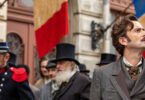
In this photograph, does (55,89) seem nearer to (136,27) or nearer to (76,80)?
(76,80)

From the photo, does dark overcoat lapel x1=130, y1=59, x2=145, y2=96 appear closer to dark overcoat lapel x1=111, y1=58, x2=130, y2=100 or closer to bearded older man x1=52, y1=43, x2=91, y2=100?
dark overcoat lapel x1=111, y1=58, x2=130, y2=100

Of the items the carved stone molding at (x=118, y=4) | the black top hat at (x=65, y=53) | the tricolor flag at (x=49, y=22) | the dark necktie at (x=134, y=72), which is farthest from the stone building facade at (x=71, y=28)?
the dark necktie at (x=134, y=72)

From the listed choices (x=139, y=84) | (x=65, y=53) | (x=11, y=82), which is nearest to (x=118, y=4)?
(x=65, y=53)

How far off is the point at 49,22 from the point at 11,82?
6.91ft

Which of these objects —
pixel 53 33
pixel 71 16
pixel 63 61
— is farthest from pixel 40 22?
pixel 71 16

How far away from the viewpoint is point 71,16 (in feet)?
37.5

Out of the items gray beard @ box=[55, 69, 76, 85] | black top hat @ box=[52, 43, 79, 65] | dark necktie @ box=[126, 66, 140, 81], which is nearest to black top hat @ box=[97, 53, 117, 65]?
black top hat @ box=[52, 43, 79, 65]

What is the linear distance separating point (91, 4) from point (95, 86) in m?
7.47

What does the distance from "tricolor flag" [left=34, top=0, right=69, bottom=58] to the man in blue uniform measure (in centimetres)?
161

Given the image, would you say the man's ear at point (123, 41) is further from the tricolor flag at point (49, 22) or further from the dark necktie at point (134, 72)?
the tricolor flag at point (49, 22)

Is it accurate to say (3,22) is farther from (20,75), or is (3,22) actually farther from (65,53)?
(20,75)

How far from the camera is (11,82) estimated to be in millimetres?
6277

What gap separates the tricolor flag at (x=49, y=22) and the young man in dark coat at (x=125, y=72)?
3367mm

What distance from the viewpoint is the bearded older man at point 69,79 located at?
19.7 feet
